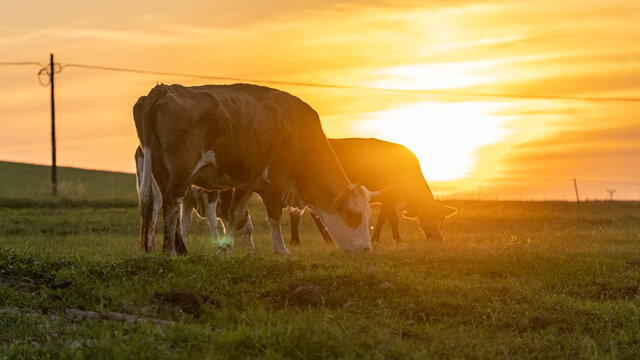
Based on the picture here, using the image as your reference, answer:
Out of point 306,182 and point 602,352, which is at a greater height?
point 306,182

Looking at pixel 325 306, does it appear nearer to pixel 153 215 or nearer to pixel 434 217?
pixel 153 215

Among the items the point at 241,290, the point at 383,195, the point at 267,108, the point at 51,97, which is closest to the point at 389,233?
the point at 383,195

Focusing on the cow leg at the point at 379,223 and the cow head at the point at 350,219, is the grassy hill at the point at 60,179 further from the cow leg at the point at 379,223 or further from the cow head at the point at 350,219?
the cow head at the point at 350,219

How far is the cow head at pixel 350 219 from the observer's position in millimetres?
14555

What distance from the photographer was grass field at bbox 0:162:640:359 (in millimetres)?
7707

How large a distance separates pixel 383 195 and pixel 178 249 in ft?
27.4

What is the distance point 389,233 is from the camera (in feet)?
74.4

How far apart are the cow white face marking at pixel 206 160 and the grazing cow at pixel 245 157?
18 millimetres

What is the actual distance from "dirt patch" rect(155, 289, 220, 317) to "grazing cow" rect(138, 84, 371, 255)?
94.5 inches

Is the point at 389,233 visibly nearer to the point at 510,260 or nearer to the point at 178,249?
the point at 510,260

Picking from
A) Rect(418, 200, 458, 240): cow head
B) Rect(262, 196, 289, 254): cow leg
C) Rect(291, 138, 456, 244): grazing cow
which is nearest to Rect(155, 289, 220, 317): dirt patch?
Rect(262, 196, 289, 254): cow leg

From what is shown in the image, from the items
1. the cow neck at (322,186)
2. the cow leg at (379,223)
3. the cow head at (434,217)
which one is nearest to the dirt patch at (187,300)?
the cow neck at (322,186)

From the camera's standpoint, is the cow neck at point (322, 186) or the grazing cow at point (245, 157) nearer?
the grazing cow at point (245, 157)

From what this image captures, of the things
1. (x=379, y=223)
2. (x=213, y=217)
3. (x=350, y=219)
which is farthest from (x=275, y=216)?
(x=379, y=223)
